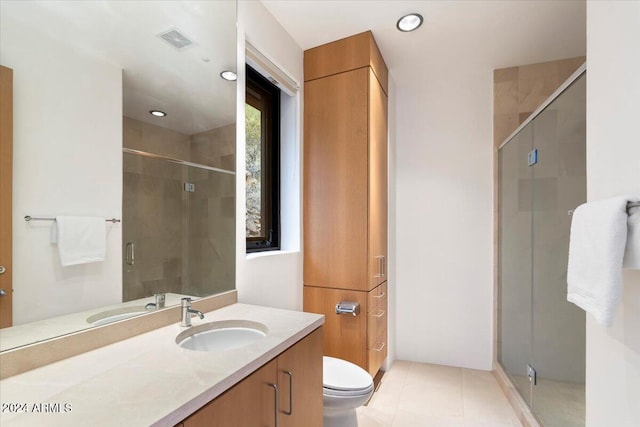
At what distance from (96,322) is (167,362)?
0.33 metres

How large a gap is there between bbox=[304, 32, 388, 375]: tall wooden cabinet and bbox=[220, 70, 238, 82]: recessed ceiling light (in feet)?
2.22

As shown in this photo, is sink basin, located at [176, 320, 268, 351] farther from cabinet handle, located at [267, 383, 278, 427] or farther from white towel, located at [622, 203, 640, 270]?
white towel, located at [622, 203, 640, 270]

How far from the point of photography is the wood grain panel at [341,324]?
198 cm

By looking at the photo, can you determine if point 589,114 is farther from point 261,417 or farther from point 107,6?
point 107,6

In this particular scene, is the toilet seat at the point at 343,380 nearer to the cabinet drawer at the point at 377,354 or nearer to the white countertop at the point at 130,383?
the cabinet drawer at the point at 377,354

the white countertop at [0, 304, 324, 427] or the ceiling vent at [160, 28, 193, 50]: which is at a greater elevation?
the ceiling vent at [160, 28, 193, 50]

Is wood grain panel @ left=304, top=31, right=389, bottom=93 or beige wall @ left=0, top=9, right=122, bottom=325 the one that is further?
wood grain panel @ left=304, top=31, right=389, bottom=93

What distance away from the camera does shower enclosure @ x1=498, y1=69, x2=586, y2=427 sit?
157 centimetres

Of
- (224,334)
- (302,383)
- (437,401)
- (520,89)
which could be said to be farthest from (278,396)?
(520,89)

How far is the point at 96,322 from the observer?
1006 millimetres

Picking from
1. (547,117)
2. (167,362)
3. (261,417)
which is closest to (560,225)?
(547,117)

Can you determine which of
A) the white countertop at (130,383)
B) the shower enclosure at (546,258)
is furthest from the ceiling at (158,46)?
the shower enclosure at (546,258)

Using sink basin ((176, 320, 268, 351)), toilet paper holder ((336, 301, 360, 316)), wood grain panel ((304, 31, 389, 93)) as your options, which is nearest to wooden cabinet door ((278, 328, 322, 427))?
sink basin ((176, 320, 268, 351))

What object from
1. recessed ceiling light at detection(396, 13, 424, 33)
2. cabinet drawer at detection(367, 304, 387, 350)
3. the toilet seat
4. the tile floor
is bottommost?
the tile floor
